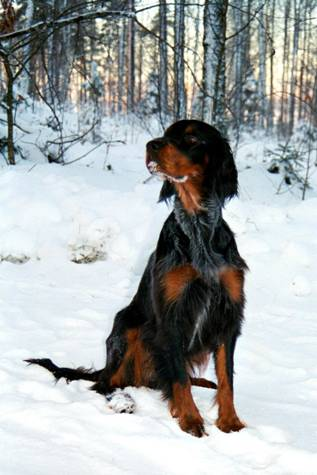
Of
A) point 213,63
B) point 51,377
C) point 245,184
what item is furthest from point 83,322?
point 245,184

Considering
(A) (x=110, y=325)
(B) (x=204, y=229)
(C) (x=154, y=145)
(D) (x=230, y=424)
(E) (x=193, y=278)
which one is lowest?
(A) (x=110, y=325)

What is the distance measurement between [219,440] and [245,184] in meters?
5.90

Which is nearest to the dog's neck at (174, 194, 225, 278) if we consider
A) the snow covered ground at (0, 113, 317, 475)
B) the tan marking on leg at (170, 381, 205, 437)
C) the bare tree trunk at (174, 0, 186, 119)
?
the tan marking on leg at (170, 381, 205, 437)

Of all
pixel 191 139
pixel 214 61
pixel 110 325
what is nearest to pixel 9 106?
pixel 214 61

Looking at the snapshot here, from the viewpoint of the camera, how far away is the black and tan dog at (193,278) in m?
2.54

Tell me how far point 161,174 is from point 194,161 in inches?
6.8

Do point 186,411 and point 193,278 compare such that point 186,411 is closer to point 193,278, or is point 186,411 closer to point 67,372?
point 193,278

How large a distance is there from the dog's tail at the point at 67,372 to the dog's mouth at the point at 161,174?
121 centimetres

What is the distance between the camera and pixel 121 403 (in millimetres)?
2631

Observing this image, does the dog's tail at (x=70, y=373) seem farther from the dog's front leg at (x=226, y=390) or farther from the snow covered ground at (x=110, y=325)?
the dog's front leg at (x=226, y=390)

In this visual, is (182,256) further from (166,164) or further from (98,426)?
(98,426)

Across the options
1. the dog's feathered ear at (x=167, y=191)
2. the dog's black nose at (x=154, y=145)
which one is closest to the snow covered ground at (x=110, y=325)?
the dog's feathered ear at (x=167, y=191)

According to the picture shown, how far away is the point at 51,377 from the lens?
2.95m

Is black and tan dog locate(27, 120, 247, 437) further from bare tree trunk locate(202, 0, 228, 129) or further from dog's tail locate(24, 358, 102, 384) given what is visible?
bare tree trunk locate(202, 0, 228, 129)
